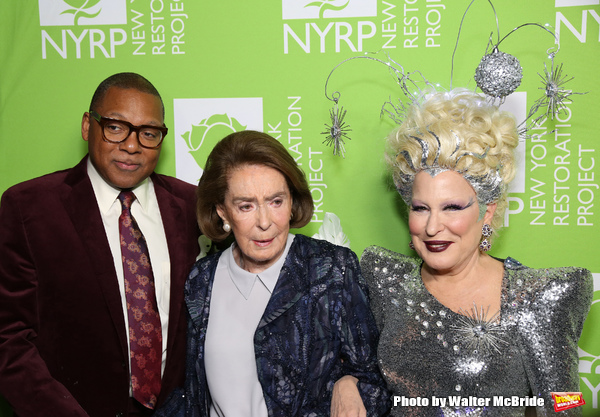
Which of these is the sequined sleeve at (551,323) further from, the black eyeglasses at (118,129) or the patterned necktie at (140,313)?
the black eyeglasses at (118,129)

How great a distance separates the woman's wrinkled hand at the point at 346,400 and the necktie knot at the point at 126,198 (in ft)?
3.42

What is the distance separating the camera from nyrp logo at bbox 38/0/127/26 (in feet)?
7.79

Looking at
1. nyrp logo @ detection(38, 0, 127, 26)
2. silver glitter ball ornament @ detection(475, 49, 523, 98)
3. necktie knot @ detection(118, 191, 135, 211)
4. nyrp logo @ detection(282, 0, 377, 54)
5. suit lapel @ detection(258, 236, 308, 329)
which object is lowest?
suit lapel @ detection(258, 236, 308, 329)

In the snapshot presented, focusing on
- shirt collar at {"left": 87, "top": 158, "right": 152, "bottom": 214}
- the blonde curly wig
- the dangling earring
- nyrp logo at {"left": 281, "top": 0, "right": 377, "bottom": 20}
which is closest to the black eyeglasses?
shirt collar at {"left": 87, "top": 158, "right": 152, "bottom": 214}

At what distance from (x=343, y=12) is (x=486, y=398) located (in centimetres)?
164

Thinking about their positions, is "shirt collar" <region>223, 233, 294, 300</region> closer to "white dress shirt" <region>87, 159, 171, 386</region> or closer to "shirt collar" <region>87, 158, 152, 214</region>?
"white dress shirt" <region>87, 159, 171, 386</region>

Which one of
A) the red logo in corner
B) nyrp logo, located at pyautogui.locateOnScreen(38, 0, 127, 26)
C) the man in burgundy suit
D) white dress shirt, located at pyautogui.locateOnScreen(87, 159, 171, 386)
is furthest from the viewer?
nyrp logo, located at pyautogui.locateOnScreen(38, 0, 127, 26)

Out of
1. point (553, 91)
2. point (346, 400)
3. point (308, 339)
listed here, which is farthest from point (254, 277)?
point (553, 91)

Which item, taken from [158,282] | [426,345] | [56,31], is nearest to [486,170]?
[426,345]

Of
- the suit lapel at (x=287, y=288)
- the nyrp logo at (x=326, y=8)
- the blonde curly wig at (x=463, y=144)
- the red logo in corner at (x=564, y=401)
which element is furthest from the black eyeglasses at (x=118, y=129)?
the red logo in corner at (x=564, y=401)

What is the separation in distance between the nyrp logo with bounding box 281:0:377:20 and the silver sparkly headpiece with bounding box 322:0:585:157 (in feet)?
0.63

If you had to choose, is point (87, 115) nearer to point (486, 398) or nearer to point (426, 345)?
point (426, 345)

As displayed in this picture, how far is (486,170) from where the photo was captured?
67.9 inches

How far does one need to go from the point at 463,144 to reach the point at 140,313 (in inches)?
52.4
